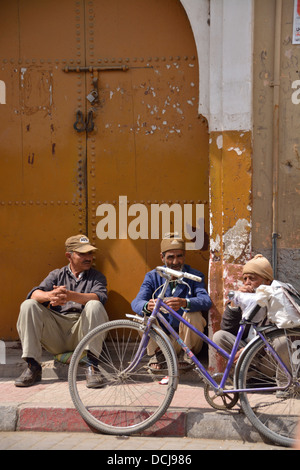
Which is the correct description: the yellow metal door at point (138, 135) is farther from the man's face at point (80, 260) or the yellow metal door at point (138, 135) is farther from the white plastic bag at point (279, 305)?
the white plastic bag at point (279, 305)

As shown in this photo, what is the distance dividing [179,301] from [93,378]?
2.86 feet

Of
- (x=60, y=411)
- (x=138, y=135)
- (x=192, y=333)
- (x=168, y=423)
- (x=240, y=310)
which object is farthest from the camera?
(x=138, y=135)

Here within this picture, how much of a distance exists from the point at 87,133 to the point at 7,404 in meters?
2.53

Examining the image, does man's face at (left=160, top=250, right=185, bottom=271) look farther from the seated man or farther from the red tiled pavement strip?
the red tiled pavement strip

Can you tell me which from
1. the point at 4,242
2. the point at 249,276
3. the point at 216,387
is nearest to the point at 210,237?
the point at 249,276

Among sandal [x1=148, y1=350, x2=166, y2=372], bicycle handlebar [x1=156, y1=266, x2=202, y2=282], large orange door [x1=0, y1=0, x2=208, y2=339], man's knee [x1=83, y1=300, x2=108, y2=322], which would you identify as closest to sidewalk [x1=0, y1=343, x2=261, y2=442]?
sandal [x1=148, y1=350, x2=166, y2=372]

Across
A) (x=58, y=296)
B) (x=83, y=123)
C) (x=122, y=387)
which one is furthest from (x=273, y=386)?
(x=83, y=123)

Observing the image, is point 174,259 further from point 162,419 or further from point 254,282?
point 162,419

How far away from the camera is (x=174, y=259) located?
5.28m

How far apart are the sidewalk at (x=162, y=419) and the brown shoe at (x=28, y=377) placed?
88 millimetres

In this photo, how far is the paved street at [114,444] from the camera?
13.4ft

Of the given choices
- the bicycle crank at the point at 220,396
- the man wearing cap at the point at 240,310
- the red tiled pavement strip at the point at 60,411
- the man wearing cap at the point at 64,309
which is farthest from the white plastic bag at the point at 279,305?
the man wearing cap at the point at 64,309

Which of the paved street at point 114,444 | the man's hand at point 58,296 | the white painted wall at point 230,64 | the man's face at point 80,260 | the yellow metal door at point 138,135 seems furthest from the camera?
the yellow metal door at point 138,135

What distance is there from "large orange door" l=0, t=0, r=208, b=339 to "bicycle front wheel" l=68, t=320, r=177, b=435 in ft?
4.19
